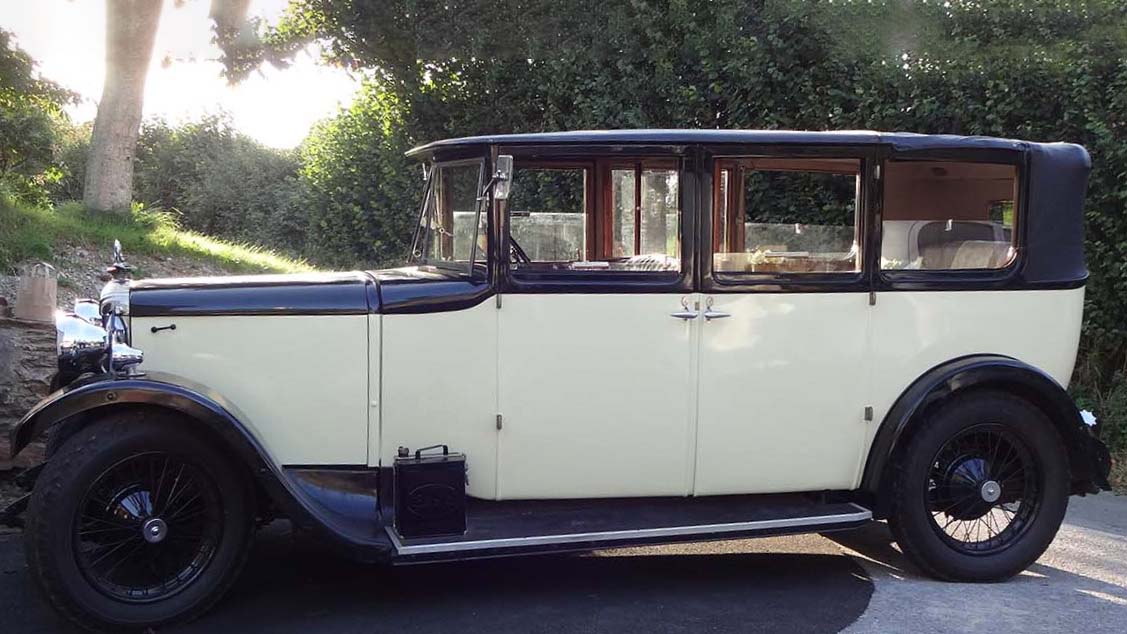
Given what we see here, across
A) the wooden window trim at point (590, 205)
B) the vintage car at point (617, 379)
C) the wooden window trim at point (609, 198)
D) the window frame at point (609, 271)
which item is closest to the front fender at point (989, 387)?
the vintage car at point (617, 379)

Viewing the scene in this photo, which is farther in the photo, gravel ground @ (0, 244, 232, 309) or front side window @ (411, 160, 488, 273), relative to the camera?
gravel ground @ (0, 244, 232, 309)

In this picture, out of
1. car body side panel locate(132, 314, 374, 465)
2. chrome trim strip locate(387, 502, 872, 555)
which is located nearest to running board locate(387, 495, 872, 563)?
chrome trim strip locate(387, 502, 872, 555)

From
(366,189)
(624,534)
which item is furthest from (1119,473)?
(366,189)

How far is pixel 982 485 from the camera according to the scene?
425 centimetres

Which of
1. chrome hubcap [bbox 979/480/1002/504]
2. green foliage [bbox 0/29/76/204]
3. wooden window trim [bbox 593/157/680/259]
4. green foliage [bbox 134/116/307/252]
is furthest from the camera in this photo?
green foliage [bbox 134/116/307/252]

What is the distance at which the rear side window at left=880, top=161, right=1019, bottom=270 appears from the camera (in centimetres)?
433

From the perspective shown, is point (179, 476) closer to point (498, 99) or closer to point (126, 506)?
point (126, 506)

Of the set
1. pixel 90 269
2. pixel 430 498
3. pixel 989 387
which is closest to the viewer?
pixel 430 498

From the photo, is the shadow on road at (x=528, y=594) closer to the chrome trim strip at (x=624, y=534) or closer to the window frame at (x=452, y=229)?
the chrome trim strip at (x=624, y=534)

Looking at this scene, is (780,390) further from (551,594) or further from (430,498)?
(430,498)

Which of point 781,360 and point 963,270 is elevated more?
point 963,270

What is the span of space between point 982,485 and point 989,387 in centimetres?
46

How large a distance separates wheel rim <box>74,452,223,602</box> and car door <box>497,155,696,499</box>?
1.22 meters

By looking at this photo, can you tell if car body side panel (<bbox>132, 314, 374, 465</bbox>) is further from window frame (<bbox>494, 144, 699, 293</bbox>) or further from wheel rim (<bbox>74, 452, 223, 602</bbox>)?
window frame (<bbox>494, 144, 699, 293</bbox>)
